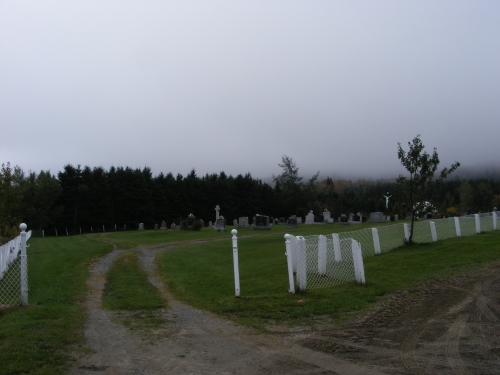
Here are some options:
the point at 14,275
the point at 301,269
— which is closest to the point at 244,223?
the point at 14,275

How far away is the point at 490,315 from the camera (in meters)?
8.05

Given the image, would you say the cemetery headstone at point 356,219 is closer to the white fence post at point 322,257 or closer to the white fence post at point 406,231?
the white fence post at point 406,231

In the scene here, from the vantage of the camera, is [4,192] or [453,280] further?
[4,192]

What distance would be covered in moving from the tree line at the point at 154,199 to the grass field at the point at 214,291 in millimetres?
37252

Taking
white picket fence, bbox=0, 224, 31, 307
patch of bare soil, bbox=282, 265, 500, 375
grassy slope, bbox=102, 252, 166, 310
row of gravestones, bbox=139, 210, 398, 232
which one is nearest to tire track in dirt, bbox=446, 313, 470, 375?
patch of bare soil, bbox=282, 265, 500, 375

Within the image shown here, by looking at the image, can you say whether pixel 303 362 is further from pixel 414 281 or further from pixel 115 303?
pixel 414 281

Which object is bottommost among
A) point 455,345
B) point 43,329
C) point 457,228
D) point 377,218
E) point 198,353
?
point 455,345

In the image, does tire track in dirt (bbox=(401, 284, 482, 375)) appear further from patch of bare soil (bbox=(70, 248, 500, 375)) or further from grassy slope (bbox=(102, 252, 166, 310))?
grassy slope (bbox=(102, 252, 166, 310))

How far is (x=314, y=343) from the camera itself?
6.77 m

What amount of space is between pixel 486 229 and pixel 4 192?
2634cm

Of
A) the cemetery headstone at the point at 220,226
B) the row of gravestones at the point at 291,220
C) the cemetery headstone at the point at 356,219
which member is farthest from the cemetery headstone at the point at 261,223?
the cemetery headstone at the point at 356,219

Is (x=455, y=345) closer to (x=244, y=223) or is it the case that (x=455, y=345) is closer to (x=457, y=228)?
(x=457, y=228)

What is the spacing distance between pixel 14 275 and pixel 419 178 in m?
15.4

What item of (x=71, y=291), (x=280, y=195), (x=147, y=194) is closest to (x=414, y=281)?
(x=71, y=291)
